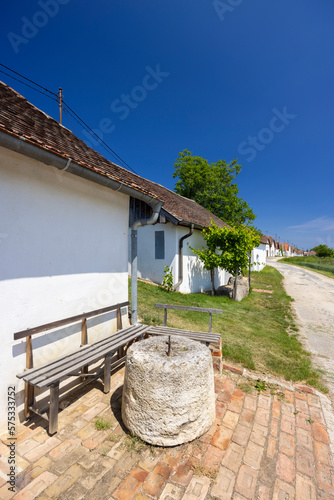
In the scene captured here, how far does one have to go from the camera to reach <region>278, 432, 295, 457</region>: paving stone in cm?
246

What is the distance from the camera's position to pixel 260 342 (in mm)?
5527

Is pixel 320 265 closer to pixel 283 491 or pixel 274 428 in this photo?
pixel 274 428

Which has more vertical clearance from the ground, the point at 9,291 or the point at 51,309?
the point at 9,291

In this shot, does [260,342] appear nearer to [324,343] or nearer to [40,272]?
[324,343]

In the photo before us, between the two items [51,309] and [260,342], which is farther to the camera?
[260,342]

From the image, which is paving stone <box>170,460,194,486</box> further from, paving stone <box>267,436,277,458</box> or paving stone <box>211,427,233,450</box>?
paving stone <box>267,436,277,458</box>

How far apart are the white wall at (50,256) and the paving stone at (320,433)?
321cm

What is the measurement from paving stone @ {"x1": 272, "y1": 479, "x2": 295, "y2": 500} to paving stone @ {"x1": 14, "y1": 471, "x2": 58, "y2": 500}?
189 centimetres

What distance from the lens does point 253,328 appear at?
657 centimetres

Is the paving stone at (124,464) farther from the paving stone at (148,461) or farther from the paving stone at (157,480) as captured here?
the paving stone at (157,480)

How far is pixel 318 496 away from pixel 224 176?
23.2 m

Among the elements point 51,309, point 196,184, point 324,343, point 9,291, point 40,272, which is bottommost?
point 324,343

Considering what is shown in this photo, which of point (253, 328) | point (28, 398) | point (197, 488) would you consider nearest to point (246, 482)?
point (197, 488)

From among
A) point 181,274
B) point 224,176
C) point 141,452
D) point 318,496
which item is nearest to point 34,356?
point 141,452
